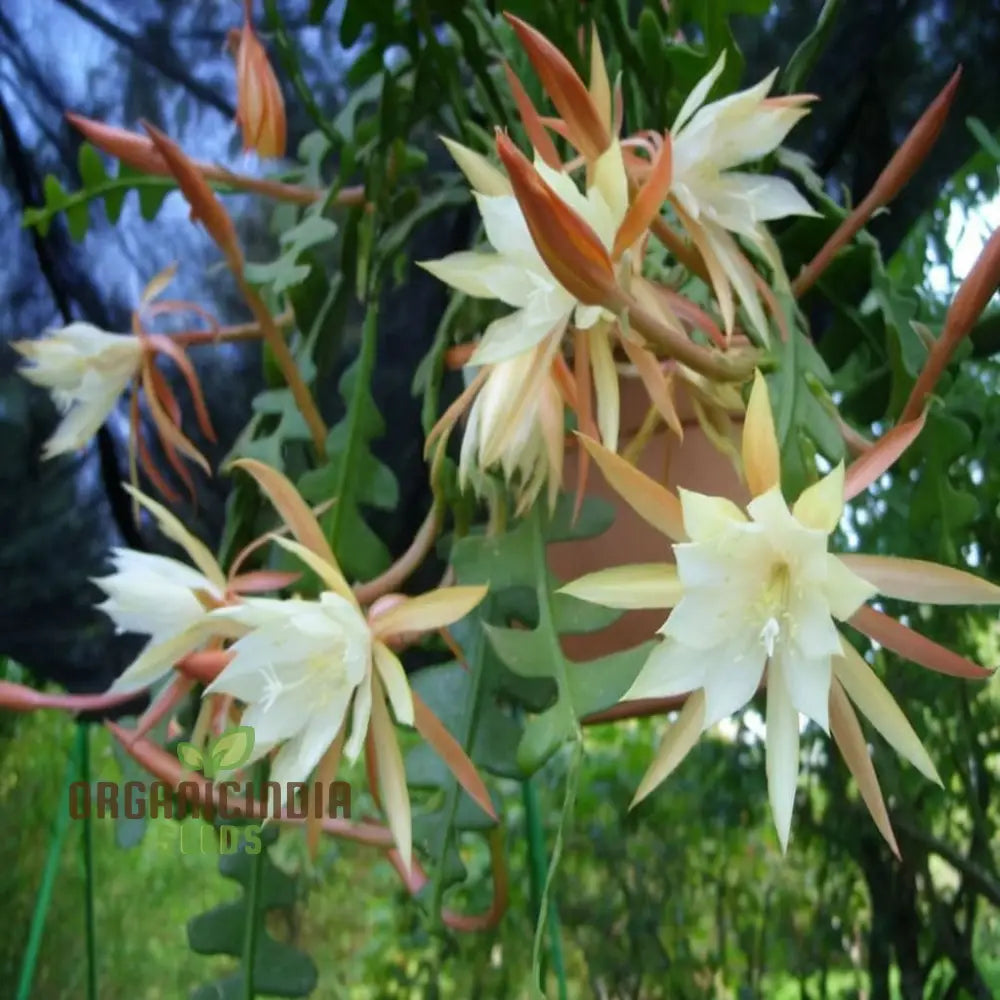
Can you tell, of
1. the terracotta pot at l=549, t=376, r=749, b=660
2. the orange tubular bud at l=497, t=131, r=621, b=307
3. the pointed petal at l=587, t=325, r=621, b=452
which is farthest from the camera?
the terracotta pot at l=549, t=376, r=749, b=660

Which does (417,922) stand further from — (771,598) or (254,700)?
(771,598)

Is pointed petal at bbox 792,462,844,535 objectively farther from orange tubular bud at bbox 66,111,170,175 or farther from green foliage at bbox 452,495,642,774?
orange tubular bud at bbox 66,111,170,175

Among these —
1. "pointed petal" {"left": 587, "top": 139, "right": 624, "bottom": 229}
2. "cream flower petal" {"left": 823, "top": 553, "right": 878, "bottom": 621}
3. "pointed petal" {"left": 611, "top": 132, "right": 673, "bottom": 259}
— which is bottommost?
"cream flower petal" {"left": 823, "top": 553, "right": 878, "bottom": 621}

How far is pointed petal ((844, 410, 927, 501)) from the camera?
0.26 meters

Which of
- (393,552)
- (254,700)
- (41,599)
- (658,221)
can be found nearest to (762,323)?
(658,221)

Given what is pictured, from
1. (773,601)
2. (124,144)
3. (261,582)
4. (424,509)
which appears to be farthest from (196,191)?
(424,509)

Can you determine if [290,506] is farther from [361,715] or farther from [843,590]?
[843,590]

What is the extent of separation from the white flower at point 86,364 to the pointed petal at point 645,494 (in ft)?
1.27

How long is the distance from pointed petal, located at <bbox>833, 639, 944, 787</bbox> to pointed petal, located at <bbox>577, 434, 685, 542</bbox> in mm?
60

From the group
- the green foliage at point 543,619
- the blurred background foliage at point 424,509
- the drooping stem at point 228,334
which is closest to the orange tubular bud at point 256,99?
the blurred background foliage at point 424,509

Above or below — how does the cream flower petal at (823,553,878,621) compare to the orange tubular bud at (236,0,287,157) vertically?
below

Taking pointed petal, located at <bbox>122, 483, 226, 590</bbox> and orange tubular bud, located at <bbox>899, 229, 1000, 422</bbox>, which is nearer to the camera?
orange tubular bud, located at <bbox>899, 229, 1000, 422</bbox>

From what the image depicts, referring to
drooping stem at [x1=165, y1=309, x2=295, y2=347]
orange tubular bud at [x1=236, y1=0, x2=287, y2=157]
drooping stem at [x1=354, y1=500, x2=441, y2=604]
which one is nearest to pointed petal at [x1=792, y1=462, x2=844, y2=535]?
drooping stem at [x1=354, y1=500, x2=441, y2=604]

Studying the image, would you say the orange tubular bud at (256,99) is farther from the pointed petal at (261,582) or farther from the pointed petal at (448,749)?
the pointed petal at (448,749)
